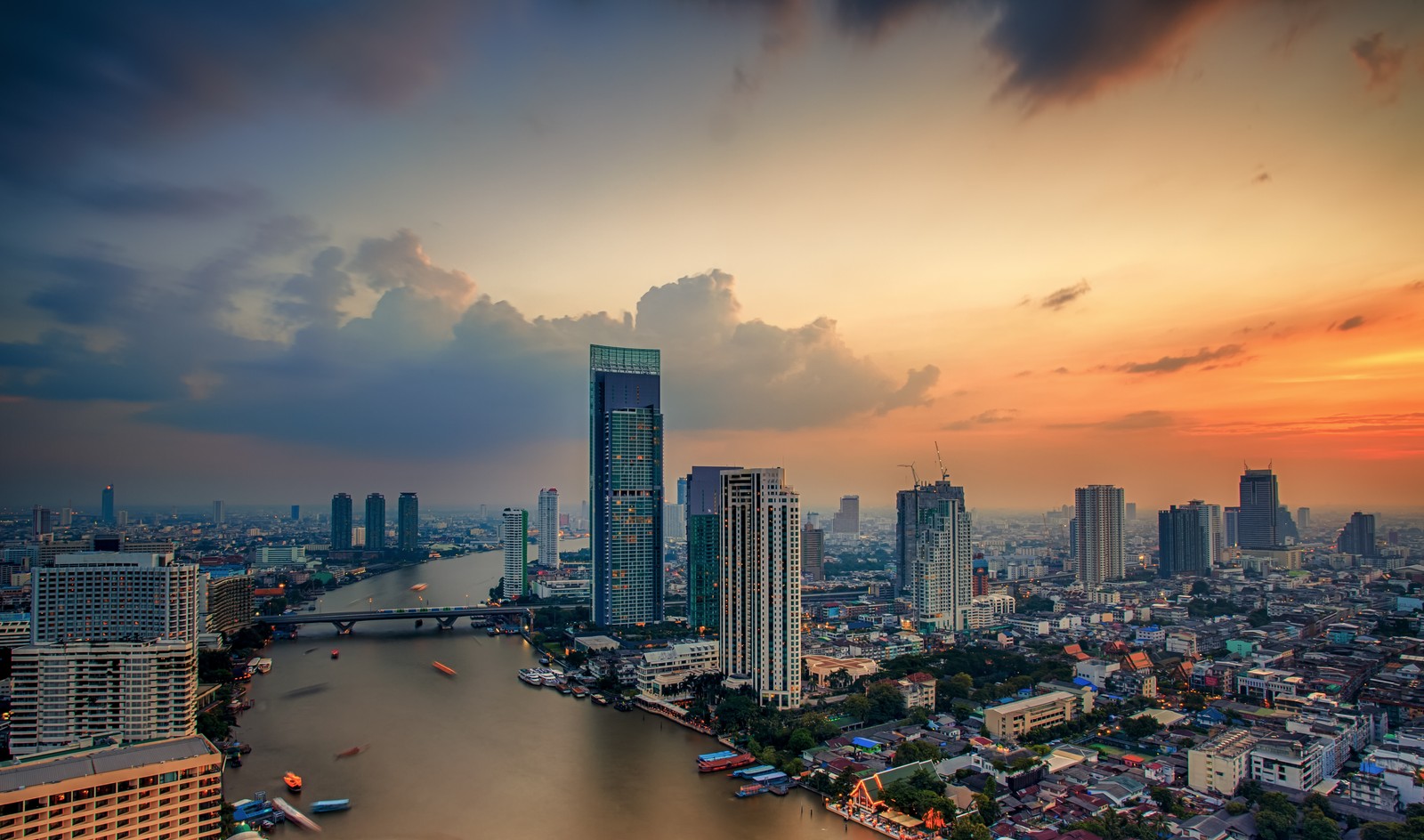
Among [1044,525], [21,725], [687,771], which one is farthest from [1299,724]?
[1044,525]

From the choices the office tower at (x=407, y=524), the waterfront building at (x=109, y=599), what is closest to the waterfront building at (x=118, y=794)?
the waterfront building at (x=109, y=599)

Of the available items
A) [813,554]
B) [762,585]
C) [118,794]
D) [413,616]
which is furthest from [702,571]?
[118,794]

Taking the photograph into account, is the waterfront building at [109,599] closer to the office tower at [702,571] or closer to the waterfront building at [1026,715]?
the office tower at [702,571]

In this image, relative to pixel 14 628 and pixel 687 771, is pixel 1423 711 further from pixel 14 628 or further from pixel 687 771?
pixel 14 628

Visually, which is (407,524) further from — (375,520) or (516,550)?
(516,550)

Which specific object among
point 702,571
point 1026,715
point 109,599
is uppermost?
point 109,599

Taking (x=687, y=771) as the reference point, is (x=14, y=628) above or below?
above
